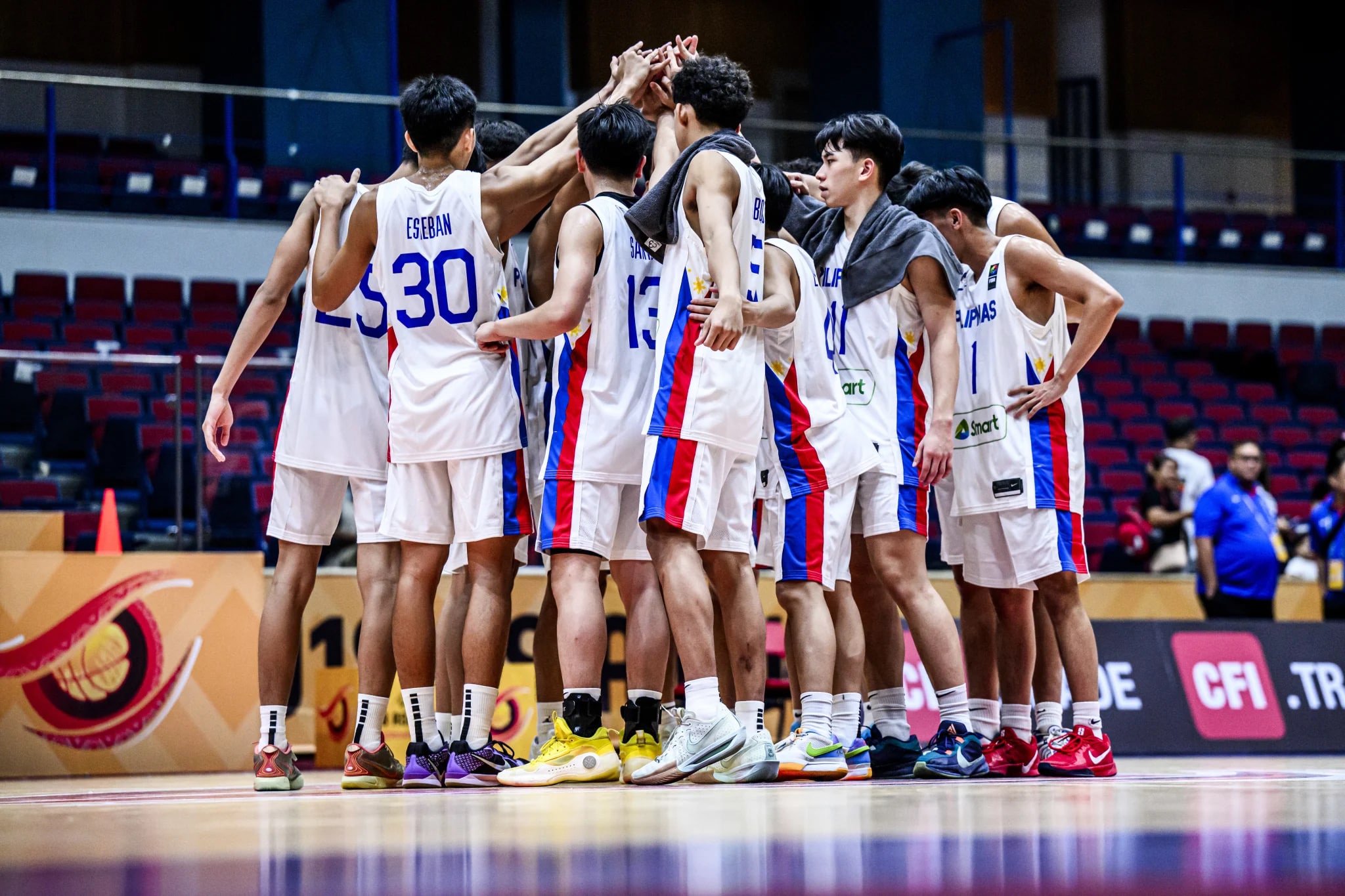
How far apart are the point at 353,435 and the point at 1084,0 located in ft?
60.8

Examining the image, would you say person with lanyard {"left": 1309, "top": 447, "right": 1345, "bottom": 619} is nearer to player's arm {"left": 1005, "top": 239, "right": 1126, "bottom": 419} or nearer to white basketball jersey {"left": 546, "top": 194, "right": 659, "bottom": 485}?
player's arm {"left": 1005, "top": 239, "right": 1126, "bottom": 419}

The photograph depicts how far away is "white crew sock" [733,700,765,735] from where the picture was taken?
465 centimetres

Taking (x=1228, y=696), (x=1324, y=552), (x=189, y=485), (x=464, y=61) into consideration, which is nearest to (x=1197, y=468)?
(x=1324, y=552)

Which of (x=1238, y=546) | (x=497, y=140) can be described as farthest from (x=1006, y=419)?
(x=1238, y=546)

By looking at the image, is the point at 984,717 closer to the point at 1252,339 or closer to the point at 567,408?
the point at 567,408

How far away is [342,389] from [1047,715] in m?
2.81

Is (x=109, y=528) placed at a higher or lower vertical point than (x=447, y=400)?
lower

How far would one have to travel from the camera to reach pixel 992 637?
5621mm

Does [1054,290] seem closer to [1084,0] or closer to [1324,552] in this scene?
[1324,552]

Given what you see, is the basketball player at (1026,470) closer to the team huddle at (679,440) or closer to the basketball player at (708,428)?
the team huddle at (679,440)

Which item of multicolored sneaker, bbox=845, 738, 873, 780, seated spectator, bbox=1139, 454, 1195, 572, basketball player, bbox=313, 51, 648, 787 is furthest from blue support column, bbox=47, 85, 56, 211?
multicolored sneaker, bbox=845, 738, 873, 780

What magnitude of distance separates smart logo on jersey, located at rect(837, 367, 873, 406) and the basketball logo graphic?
3.69m

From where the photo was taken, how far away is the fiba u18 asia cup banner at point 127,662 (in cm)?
707

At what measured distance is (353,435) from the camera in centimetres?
511
